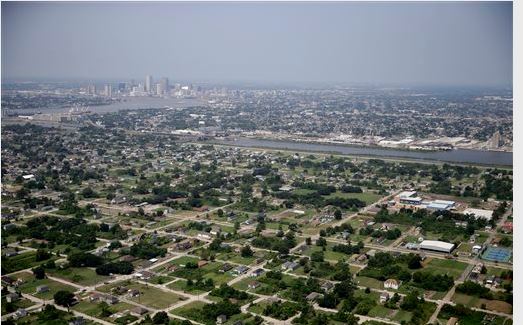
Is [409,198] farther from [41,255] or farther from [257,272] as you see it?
[41,255]

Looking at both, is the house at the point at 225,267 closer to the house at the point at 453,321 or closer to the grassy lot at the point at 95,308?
the grassy lot at the point at 95,308

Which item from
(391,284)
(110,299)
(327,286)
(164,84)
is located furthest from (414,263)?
(164,84)

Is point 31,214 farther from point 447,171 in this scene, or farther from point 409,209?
point 447,171

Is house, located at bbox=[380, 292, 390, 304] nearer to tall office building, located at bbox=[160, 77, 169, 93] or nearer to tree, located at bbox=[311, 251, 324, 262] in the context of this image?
tree, located at bbox=[311, 251, 324, 262]

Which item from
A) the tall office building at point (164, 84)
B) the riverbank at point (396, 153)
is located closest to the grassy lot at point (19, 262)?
the riverbank at point (396, 153)

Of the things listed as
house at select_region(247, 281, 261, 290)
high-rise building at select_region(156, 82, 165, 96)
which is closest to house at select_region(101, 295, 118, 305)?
house at select_region(247, 281, 261, 290)
